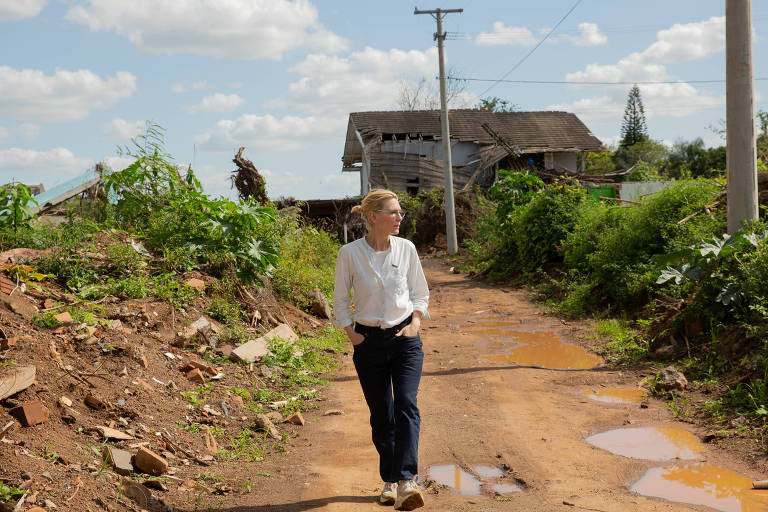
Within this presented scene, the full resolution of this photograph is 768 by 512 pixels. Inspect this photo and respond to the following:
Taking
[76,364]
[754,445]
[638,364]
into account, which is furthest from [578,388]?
[76,364]

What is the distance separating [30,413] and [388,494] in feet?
8.34

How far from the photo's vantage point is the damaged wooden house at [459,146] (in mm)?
34469

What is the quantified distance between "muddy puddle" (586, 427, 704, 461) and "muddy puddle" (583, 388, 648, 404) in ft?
3.17

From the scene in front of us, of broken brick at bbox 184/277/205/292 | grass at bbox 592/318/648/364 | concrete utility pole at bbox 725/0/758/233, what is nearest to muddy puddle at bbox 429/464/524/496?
grass at bbox 592/318/648/364

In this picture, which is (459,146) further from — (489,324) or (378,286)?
(378,286)

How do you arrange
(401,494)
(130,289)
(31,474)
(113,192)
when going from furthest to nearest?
1. (113,192)
2. (130,289)
3. (401,494)
4. (31,474)

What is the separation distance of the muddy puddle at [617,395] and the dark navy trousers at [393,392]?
337cm

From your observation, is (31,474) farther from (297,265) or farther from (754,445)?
(297,265)

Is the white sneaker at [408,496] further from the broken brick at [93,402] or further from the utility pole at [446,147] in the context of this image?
the utility pole at [446,147]

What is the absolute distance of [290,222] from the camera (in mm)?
13422

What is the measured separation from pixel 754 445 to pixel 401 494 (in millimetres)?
3053

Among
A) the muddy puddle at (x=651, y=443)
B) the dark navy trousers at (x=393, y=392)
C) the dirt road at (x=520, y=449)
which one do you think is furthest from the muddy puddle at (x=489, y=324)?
the dark navy trousers at (x=393, y=392)

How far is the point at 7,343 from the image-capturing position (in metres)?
5.64

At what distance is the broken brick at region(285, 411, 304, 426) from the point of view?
21.8ft
